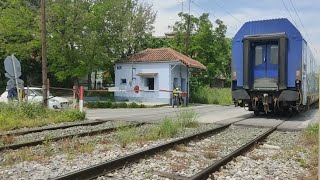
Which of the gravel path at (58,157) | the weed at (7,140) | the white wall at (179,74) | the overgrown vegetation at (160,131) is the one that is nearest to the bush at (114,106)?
the white wall at (179,74)

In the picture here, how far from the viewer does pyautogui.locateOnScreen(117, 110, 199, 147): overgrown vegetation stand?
9469 mm

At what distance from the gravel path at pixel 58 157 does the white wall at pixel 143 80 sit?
74.3 feet

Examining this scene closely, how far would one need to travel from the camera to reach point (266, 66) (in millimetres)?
16406

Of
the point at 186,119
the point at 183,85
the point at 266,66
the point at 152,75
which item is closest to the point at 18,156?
the point at 186,119

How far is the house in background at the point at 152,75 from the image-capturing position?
32.4 meters

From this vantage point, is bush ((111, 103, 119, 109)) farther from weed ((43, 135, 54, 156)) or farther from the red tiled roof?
weed ((43, 135, 54, 156))

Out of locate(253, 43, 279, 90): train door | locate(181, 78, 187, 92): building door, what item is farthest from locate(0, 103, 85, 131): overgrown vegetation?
locate(181, 78, 187, 92): building door

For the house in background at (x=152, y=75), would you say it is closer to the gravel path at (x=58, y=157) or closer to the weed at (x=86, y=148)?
the gravel path at (x=58, y=157)

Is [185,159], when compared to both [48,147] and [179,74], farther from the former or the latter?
[179,74]

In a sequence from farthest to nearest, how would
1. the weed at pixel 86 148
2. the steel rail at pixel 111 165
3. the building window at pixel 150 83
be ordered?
the building window at pixel 150 83 < the weed at pixel 86 148 < the steel rail at pixel 111 165

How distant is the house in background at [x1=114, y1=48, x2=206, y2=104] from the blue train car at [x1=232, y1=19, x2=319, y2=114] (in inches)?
576

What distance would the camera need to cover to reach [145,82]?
34.0 metres

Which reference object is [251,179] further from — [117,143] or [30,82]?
[30,82]

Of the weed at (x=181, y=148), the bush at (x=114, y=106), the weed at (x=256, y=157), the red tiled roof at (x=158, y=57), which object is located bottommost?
the weed at (x=256, y=157)
